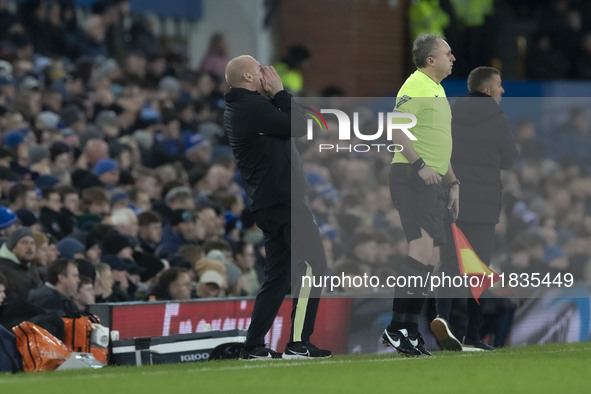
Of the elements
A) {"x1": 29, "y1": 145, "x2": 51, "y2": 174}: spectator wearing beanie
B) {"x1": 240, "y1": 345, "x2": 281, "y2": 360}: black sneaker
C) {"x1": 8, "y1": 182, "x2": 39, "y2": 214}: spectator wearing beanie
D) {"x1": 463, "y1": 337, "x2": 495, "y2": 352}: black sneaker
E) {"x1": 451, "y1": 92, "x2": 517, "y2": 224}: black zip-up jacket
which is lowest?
{"x1": 463, "y1": 337, "x2": 495, "y2": 352}: black sneaker

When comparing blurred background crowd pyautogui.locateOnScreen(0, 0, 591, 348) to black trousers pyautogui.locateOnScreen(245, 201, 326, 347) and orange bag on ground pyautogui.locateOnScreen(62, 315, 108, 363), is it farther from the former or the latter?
black trousers pyautogui.locateOnScreen(245, 201, 326, 347)

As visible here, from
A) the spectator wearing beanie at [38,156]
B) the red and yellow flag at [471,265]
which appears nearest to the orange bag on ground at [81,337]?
the red and yellow flag at [471,265]

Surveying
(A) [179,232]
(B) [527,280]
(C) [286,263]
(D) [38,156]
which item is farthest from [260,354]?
(D) [38,156]

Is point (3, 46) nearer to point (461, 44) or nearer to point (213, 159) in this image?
point (213, 159)

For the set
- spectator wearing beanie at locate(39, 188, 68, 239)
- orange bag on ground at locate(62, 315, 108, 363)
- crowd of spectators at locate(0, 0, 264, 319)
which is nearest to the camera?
orange bag on ground at locate(62, 315, 108, 363)

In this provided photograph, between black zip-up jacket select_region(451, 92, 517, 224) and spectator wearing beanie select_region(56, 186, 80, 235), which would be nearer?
black zip-up jacket select_region(451, 92, 517, 224)

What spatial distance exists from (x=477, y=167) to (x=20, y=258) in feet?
11.9

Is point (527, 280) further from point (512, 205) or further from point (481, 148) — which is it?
point (512, 205)

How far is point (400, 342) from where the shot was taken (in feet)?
25.5

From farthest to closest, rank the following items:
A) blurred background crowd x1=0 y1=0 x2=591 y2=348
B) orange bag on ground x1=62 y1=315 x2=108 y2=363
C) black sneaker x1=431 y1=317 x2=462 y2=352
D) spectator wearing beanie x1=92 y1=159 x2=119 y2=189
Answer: spectator wearing beanie x1=92 y1=159 x2=119 y2=189
blurred background crowd x1=0 y1=0 x2=591 y2=348
black sneaker x1=431 y1=317 x2=462 y2=352
orange bag on ground x1=62 y1=315 x2=108 y2=363

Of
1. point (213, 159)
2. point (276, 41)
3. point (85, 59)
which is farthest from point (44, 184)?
point (276, 41)

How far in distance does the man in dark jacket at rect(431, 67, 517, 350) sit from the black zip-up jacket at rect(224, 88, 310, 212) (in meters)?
1.43

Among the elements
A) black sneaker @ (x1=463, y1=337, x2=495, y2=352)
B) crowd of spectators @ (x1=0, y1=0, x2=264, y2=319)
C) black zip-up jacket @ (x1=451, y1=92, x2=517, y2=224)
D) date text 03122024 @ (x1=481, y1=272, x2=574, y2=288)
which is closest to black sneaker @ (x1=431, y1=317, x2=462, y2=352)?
black sneaker @ (x1=463, y1=337, x2=495, y2=352)

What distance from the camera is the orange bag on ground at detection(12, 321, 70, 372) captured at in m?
7.51
